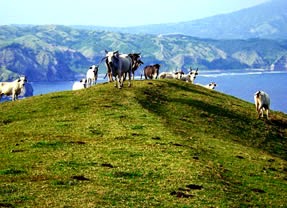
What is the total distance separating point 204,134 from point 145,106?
7053 millimetres

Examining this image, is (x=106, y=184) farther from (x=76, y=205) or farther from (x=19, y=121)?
(x=19, y=121)

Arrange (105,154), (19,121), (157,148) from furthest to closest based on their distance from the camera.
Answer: (19,121) < (157,148) < (105,154)

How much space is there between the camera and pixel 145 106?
40375 mm

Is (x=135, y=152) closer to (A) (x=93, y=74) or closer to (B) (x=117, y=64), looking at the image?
(B) (x=117, y=64)

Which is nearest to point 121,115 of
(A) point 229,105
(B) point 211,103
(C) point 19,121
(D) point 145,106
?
(D) point 145,106

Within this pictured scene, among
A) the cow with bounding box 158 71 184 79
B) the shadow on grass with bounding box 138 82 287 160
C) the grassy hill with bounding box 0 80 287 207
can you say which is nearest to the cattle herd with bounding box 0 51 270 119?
the grassy hill with bounding box 0 80 287 207

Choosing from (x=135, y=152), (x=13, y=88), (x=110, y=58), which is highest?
(x=110, y=58)

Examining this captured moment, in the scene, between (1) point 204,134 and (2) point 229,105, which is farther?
(2) point 229,105

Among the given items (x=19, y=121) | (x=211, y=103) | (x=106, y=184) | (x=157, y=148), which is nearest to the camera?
(x=106, y=184)

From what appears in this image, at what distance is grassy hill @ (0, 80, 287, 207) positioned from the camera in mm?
18578

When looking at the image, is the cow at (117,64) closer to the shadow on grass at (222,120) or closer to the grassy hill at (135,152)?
the grassy hill at (135,152)

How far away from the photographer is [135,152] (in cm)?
2547

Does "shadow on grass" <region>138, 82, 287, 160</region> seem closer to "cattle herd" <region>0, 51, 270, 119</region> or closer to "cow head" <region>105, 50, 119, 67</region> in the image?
"cattle herd" <region>0, 51, 270, 119</region>

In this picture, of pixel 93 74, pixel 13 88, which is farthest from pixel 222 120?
pixel 13 88
